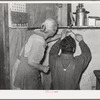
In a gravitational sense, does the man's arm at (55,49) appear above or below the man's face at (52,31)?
below

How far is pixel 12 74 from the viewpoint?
1715 mm

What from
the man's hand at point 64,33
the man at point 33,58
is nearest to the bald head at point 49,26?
the man at point 33,58

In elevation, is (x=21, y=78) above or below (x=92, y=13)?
below

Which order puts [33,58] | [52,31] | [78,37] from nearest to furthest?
[33,58] → [52,31] → [78,37]

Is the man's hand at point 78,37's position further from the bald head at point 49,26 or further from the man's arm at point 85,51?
the bald head at point 49,26

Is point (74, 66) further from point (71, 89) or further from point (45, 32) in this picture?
point (45, 32)

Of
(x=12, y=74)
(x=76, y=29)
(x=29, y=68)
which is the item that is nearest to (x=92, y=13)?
(x=76, y=29)

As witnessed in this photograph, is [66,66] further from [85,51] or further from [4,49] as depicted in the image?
[4,49]

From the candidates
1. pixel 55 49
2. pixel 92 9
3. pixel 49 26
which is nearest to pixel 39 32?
pixel 49 26

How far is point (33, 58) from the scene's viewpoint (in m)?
1.60

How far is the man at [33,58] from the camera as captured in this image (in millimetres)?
1610

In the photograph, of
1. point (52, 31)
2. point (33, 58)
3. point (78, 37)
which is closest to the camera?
point (33, 58)

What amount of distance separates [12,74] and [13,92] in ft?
0.53

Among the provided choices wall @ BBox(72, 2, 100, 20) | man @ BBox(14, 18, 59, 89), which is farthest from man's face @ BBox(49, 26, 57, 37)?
wall @ BBox(72, 2, 100, 20)
